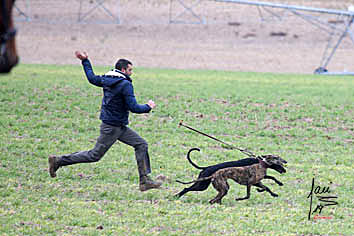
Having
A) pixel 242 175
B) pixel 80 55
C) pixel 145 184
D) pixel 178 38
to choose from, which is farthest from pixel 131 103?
pixel 178 38

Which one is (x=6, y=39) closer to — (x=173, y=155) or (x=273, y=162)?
(x=273, y=162)

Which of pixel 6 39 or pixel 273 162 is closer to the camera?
pixel 6 39

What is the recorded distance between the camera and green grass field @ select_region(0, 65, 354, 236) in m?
6.74

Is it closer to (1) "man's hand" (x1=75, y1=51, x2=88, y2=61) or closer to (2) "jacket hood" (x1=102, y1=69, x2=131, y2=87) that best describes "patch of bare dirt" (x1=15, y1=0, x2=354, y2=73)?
(1) "man's hand" (x1=75, y1=51, x2=88, y2=61)

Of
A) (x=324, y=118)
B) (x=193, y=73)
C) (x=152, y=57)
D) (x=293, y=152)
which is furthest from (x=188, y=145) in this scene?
(x=152, y=57)

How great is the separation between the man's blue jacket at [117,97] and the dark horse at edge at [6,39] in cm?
376

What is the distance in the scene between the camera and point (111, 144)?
25.2 feet

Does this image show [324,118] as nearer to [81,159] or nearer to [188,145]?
[188,145]

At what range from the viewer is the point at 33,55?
3244 centimetres

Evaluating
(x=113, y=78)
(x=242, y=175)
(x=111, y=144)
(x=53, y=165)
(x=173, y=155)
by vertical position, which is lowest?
(x=173, y=155)

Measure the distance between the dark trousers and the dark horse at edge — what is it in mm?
4030

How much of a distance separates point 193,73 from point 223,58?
752cm

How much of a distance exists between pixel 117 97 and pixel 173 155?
354 cm

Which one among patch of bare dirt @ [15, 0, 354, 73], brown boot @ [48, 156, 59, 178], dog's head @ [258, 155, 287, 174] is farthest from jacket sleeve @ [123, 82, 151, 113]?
patch of bare dirt @ [15, 0, 354, 73]
